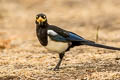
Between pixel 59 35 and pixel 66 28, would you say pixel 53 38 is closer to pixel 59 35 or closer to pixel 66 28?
pixel 59 35

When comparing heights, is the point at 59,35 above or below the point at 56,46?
above

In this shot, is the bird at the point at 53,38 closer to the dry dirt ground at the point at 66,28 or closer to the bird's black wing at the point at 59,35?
the bird's black wing at the point at 59,35

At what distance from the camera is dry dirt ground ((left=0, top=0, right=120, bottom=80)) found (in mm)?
8047

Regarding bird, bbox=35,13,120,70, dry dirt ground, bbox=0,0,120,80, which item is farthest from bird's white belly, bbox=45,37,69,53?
dry dirt ground, bbox=0,0,120,80

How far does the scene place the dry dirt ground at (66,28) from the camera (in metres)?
8.05

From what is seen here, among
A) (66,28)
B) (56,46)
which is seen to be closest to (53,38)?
(56,46)

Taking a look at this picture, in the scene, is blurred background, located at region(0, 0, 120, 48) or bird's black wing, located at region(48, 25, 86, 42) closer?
bird's black wing, located at region(48, 25, 86, 42)

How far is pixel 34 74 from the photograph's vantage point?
316 inches

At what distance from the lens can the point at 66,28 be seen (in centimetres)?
1686

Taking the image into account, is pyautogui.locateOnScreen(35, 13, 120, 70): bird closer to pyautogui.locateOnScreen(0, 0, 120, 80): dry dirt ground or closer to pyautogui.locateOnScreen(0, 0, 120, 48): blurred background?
pyautogui.locateOnScreen(0, 0, 120, 80): dry dirt ground

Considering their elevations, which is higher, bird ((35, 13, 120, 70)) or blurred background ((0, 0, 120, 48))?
blurred background ((0, 0, 120, 48))

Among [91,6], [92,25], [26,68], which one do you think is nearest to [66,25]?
[92,25]

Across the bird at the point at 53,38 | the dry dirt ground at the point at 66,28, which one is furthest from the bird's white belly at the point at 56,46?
the dry dirt ground at the point at 66,28

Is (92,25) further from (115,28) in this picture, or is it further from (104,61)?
(104,61)
